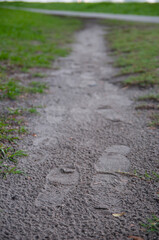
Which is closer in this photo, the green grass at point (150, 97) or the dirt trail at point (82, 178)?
the dirt trail at point (82, 178)

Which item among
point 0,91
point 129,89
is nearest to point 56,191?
point 0,91

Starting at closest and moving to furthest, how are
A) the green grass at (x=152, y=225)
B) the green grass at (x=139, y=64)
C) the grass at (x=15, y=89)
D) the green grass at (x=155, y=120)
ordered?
the green grass at (x=152, y=225), the grass at (x=15, y=89), the green grass at (x=155, y=120), the green grass at (x=139, y=64)

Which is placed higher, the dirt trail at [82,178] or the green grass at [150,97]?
the green grass at [150,97]

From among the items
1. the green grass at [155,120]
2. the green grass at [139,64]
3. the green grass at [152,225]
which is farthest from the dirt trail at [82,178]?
the green grass at [139,64]

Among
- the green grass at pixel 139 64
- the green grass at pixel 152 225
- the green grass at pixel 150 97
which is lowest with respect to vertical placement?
the green grass at pixel 152 225

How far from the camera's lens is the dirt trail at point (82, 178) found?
4.18 feet

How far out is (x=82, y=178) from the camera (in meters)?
1.65

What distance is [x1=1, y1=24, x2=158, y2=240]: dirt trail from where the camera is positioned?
128cm

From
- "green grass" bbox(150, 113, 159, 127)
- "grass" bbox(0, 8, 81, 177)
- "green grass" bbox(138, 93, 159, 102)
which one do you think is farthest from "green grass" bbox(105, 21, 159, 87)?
"grass" bbox(0, 8, 81, 177)

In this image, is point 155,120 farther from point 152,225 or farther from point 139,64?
point 139,64

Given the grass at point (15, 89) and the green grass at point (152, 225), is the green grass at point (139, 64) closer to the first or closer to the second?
the grass at point (15, 89)

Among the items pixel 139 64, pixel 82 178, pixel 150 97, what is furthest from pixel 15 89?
pixel 139 64

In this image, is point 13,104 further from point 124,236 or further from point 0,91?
point 124,236

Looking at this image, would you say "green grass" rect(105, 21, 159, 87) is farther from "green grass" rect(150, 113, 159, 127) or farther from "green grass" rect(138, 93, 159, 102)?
"green grass" rect(150, 113, 159, 127)
